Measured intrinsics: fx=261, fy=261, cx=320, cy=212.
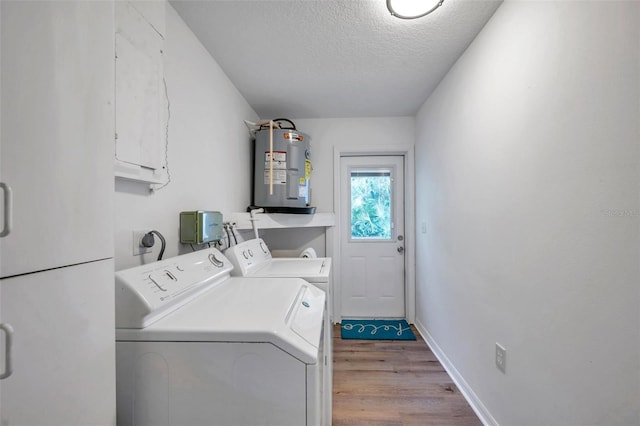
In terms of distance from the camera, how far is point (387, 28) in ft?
4.91

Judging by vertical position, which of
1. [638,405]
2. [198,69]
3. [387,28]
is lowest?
[638,405]

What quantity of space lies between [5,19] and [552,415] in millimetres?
1928

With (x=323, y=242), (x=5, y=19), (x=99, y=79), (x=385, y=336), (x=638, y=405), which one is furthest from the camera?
(x=323, y=242)

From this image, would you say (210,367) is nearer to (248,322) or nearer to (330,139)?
(248,322)

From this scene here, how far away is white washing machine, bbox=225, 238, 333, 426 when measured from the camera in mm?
1441

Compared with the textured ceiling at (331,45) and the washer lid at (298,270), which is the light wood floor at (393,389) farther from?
the textured ceiling at (331,45)

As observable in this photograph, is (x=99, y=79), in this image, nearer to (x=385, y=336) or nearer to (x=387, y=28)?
(x=387, y=28)

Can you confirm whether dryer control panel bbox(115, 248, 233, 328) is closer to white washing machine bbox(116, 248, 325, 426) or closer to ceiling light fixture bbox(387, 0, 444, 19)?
white washing machine bbox(116, 248, 325, 426)

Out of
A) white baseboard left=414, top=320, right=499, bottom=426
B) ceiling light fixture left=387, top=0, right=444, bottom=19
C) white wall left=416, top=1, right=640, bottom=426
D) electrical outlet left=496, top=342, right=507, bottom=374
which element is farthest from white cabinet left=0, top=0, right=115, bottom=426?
white baseboard left=414, top=320, right=499, bottom=426

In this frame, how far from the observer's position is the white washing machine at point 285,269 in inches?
56.7

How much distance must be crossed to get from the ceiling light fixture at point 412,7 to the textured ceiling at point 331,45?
45 mm

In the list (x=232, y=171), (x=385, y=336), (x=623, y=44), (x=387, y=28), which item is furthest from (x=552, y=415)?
(x=232, y=171)

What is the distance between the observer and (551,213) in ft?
3.42

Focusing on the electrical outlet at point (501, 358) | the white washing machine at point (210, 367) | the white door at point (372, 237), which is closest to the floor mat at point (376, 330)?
the white door at point (372, 237)
